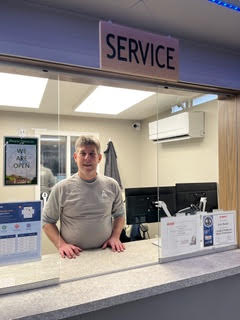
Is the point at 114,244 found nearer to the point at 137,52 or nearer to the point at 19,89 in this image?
the point at 137,52

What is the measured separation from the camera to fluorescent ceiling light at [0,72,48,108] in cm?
157

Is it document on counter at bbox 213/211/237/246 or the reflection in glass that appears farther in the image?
document on counter at bbox 213/211/237/246

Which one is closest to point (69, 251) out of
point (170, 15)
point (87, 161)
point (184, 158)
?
point (87, 161)

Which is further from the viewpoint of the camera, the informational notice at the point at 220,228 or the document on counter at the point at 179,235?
the informational notice at the point at 220,228

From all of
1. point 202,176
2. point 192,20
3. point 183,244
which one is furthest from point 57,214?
point 202,176

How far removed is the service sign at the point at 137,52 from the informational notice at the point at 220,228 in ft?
2.98

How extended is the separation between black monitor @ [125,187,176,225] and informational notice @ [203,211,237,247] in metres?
0.37

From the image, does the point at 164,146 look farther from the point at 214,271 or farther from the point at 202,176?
the point at 214,271

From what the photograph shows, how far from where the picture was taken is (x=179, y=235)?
1.51 meters

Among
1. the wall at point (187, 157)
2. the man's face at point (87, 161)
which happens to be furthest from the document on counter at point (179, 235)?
the wall at point (187, 157)

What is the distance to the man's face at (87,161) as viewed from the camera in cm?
183

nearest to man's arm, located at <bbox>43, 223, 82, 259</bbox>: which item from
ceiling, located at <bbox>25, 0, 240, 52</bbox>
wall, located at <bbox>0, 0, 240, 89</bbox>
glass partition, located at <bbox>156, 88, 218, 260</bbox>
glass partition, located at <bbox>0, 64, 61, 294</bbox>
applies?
glass partition, located at <bbox>0, 64, 61, 294</bbox>

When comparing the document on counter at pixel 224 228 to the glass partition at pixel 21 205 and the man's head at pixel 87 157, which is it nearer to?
the man's head at pixel 87 157

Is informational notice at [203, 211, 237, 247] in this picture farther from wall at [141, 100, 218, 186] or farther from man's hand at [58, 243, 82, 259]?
wall at [141, 100, 218, 186]
